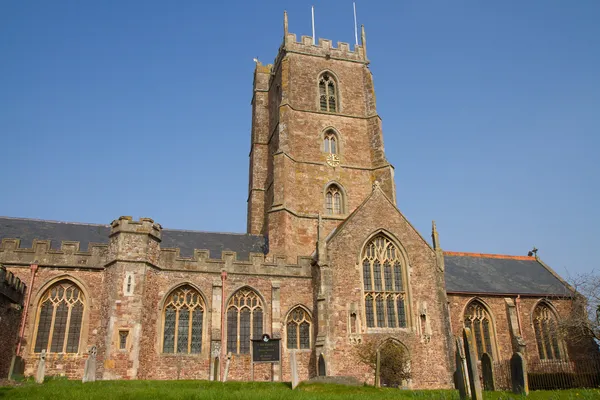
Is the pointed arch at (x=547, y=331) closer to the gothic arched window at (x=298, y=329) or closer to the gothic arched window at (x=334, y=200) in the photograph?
the gothic arched window at (x=334, y=200)

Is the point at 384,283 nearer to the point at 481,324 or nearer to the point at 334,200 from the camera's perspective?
the point at 481,324

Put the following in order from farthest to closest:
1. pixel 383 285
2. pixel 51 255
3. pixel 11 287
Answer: pixel 383 285
pixel 51 255
pixel 11 287

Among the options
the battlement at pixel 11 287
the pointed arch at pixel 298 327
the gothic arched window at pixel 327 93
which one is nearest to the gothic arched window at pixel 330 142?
the gothic arched window at pixel 327 93

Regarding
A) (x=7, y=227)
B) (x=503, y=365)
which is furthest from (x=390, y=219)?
(x=7, y=227)

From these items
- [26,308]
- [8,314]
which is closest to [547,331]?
[26,308]

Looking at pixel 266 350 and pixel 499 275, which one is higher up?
pixel 499 275

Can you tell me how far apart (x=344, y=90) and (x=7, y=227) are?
21.8 meters

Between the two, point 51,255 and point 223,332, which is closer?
point 51,255

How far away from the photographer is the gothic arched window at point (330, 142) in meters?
32.3

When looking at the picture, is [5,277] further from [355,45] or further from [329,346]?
[355,45]

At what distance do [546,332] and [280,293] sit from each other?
50.3 ft

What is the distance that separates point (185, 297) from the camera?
907 inches

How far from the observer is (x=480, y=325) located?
27.0 m

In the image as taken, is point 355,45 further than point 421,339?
Yes
